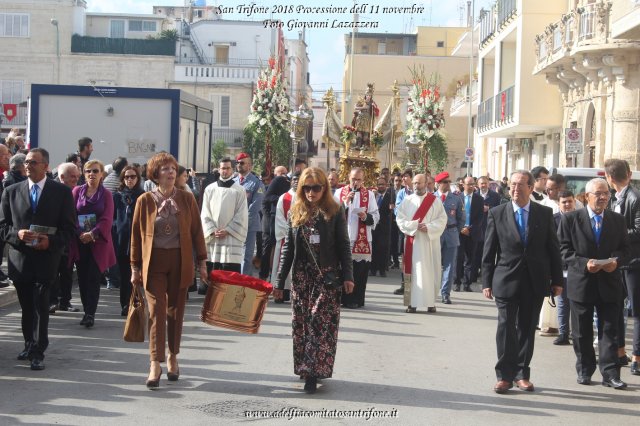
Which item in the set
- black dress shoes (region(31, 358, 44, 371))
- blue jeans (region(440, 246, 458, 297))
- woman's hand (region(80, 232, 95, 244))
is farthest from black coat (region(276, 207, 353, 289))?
blue jeans (region(440, 246, 458, 297))

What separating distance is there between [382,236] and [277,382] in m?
11.6

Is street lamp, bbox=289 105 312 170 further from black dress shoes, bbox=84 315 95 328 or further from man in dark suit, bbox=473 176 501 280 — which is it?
black dress shoes, bbox=84 315 95 328

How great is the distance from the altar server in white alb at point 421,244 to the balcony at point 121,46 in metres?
44.4

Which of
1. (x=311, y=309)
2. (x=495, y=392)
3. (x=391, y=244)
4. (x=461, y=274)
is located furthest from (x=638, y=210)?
(x=391, y=244)

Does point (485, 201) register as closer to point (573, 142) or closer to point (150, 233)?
point (573, 142)

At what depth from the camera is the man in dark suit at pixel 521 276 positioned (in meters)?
9.43

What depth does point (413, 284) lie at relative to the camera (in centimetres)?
Answer: 1514

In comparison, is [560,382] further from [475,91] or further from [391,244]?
[475,91]

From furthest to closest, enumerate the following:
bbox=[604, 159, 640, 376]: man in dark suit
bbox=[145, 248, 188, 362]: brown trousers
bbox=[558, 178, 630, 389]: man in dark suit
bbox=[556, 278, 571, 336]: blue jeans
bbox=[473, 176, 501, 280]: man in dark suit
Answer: bbox=[473, 176, 501, 280]: man in dark suit → bbox=[556, 278, 571, 336]: blue jeans → bbox=[604, 159, 640, 376]: man in dark suit → bbox=[558, 178, 630, 389]: man in dark suit → bbox=[145, 248, 188, 362]: brown trousers

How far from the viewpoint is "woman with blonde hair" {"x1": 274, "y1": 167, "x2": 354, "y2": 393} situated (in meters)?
9.20

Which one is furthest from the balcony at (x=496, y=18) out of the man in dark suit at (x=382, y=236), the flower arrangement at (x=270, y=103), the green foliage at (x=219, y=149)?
the man in dark suit at (x=382, y=236)

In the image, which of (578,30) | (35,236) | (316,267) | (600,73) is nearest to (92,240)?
(35,236)

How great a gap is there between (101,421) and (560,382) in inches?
175

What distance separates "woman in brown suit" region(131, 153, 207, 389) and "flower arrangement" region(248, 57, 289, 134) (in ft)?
61.4
